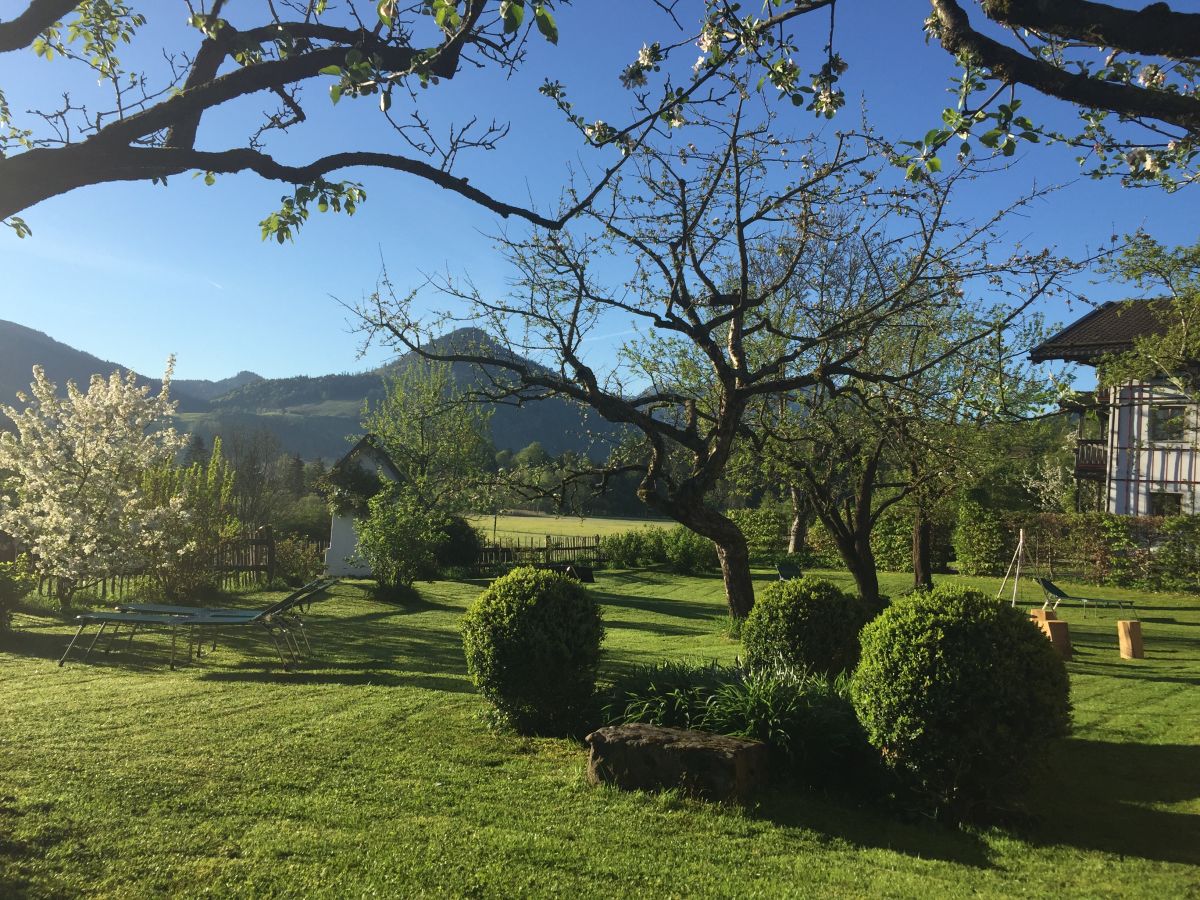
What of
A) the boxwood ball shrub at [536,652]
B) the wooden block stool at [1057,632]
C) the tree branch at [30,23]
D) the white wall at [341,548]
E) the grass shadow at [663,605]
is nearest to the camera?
the tree branch at [30,23]

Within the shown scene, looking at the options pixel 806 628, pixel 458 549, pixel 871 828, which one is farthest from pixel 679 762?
pixel 458 549

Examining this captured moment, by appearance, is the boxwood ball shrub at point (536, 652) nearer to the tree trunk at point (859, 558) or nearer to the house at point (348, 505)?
the tree trunk at point (859, 558)

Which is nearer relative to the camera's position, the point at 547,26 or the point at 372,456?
the point at 547,26

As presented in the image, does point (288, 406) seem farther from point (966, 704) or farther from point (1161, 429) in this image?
point (966, 704)

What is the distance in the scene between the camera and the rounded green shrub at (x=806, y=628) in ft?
25.0

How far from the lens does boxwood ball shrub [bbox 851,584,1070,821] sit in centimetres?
472

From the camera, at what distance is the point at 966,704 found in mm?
4715

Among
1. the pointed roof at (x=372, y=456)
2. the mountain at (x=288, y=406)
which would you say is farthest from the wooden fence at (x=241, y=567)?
the mountain at (x=288, y=406)

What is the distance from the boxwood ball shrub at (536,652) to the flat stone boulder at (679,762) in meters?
1.05

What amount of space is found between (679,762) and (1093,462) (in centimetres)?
2923

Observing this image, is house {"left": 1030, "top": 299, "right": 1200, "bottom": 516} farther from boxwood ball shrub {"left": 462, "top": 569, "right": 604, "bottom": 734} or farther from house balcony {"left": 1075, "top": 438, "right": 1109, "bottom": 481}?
boxwood ball shrub {"left": 462, "top": 569, "right": 604, "bottom": 734}

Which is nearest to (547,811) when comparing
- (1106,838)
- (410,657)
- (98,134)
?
(1106,838)

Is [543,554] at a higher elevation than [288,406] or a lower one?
lower

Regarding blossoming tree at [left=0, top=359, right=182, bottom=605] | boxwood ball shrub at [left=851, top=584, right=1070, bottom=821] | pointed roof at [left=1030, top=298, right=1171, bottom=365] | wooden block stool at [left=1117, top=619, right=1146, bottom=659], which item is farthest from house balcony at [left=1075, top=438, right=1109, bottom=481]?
blossoming tree at [left=0, top=359, right=182, bottom=605]
